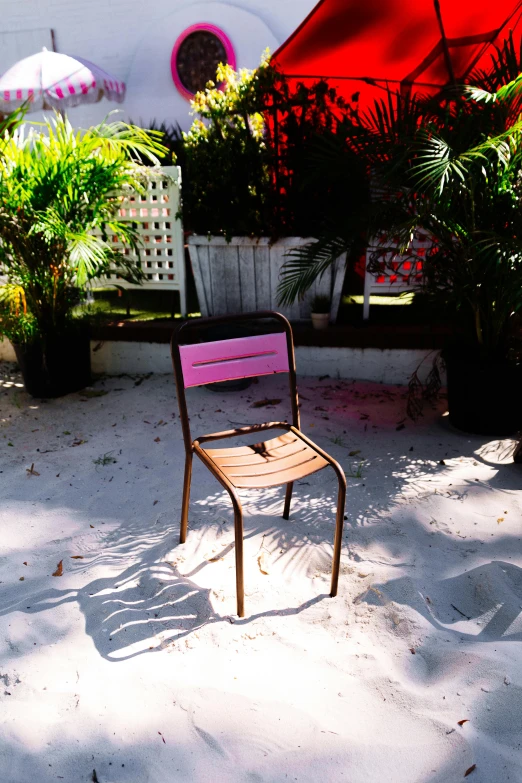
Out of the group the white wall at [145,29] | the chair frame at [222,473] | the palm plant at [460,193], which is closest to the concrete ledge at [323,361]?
the palm plant at [460,193]

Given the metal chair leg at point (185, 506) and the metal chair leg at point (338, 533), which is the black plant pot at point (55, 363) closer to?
the metal chair leg at point (185, 506)

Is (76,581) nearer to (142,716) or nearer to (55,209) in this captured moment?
(142,716)

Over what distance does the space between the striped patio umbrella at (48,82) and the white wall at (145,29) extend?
1542 millimetres

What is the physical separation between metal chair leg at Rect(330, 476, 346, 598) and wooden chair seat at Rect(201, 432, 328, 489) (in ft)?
0.36

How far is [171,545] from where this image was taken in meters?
2.75

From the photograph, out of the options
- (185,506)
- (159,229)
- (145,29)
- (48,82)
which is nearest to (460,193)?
(185,506)

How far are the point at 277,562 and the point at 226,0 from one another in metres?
7.24

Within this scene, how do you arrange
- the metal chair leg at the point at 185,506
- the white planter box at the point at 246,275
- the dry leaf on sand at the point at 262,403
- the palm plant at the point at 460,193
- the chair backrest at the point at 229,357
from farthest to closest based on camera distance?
the white planter box at the point at 246,275 < the dry leaf on sand at the point at 262,403 < the palm plant at the point at 460,193 < the metal chair leg at the point at 185,506 < the chair backrest at the point at 229,357

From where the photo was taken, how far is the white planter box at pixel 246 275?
466 centimetres

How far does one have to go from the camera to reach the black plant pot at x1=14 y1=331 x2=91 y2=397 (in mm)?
4293

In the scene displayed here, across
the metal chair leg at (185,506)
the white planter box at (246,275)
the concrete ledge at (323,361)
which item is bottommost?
the metal chair leg at (185,506)

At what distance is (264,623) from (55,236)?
2712 mm

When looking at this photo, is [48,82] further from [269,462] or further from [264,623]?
[264,623]

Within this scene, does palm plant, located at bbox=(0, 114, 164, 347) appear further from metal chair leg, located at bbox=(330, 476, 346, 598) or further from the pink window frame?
the pink window frame
